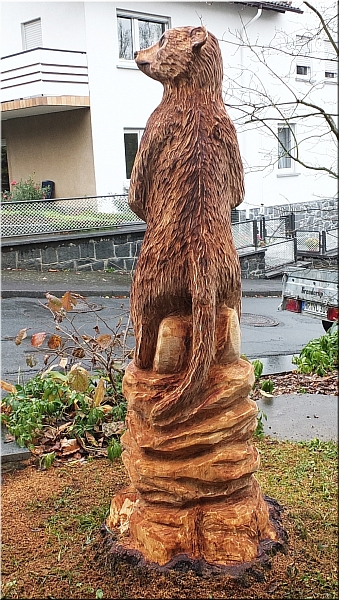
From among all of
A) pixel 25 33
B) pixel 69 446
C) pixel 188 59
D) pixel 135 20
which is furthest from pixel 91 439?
pixel 25 33

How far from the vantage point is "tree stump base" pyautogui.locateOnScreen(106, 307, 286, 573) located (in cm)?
254

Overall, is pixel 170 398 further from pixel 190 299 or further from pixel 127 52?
pixel 127 52

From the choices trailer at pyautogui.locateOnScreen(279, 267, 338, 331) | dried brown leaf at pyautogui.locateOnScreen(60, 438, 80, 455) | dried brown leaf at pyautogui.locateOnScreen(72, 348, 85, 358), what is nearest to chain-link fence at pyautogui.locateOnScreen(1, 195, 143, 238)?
trailer at pyautogui.locateOnScreen(279, 267, 338, 331)

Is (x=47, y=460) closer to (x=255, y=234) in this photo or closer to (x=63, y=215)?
(x=63, y=215)

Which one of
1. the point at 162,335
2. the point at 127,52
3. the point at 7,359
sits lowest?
the point at 7,359

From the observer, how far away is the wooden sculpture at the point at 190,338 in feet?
8.13

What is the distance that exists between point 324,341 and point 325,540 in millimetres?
4087

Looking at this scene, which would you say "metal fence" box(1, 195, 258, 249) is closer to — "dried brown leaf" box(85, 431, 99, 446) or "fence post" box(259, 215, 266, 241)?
"fence post" box(259, 215, 266, 241)

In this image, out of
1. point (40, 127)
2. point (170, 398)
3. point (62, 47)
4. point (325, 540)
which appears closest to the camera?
point (170, 398)

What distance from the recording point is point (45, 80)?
45.1 feet

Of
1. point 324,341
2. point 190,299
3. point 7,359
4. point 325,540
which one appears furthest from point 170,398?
point 7,359

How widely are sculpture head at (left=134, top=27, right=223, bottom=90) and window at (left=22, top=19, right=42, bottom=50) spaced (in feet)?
45.2

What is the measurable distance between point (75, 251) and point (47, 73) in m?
4.18

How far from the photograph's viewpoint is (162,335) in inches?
101
